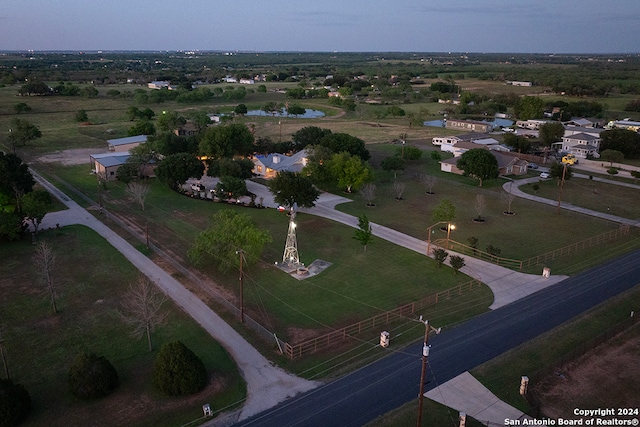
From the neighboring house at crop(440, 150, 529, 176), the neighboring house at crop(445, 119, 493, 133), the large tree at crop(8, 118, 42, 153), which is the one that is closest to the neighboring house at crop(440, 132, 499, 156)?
the neighboring house at crop(440, 150, 529, 176)

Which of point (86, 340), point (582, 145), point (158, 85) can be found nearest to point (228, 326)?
point (86, 340)

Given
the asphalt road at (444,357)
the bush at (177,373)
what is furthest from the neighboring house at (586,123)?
the bush at (177,373)

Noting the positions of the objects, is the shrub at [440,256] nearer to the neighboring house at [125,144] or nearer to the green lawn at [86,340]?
the green lawn at [86,340]

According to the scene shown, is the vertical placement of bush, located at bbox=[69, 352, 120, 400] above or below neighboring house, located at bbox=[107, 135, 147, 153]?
below

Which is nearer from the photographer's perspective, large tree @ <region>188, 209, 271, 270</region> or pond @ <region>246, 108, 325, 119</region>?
large tree @ <region>188, 209, 271, 270</region>

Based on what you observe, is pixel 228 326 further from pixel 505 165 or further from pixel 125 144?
pixel 125 144

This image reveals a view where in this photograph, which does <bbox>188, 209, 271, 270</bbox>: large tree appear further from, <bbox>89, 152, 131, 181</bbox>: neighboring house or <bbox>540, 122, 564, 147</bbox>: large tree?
<bbox>540, 122, 564, 147</bbox>: large tree
